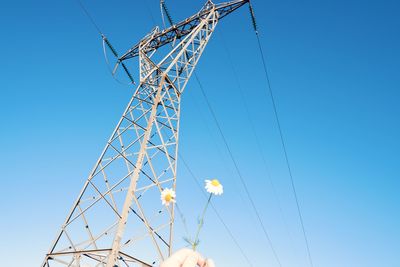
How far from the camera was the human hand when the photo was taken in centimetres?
108

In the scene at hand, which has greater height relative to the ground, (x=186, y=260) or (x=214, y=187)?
(x=214, y=187)

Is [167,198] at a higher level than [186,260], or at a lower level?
higher

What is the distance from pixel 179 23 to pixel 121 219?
313 inches

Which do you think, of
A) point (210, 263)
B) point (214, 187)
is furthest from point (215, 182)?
point (210, 263)

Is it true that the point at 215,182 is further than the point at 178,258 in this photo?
Yes

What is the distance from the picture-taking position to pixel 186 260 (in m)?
1.11

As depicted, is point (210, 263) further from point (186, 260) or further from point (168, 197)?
point (168, 197)

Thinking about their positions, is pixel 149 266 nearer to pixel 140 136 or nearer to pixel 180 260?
pixel 140 136

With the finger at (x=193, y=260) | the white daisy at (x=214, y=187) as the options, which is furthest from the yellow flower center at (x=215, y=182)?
the finger at (x=193, y=260)

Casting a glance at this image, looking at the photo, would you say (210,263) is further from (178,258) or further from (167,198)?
(167,198)

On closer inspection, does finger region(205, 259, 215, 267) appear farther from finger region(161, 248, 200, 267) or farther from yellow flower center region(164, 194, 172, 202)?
yellow flower center region(164, 194, 172, 202)

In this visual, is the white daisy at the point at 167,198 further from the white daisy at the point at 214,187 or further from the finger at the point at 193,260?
the finger at the point at 193,260

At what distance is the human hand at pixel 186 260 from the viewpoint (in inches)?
42.6

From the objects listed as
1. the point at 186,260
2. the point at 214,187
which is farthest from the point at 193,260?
the point at 214,187
